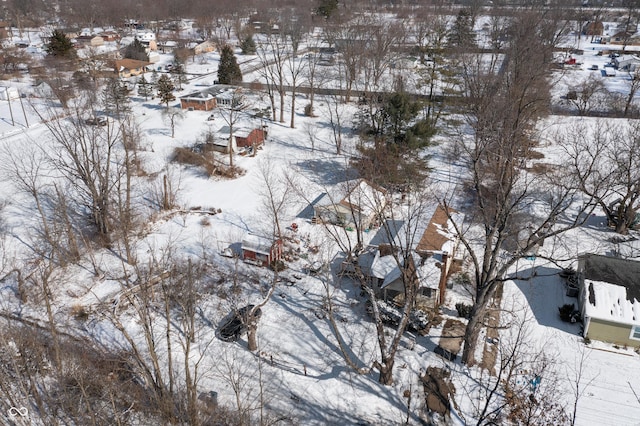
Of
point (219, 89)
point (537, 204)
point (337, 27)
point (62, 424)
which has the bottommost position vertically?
point (62, 424)

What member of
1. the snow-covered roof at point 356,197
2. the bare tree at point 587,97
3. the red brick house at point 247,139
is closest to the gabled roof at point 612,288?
the snow-covered roof at point 356,197

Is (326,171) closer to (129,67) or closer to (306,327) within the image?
(306,327)

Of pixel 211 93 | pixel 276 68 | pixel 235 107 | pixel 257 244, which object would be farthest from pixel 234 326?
pixel 276 68

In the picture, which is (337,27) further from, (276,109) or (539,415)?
(539,415)

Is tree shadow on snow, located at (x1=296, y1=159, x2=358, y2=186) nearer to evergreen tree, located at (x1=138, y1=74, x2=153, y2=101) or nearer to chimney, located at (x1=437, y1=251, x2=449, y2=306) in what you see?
chimney, located at (x1=437, y1=251, x2=449, y2=306)

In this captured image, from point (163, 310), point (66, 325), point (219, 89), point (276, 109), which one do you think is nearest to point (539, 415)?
point (163, 310)

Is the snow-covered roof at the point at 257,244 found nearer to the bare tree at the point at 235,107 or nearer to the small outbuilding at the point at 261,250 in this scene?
the small outbuilding at the point at 261,250
